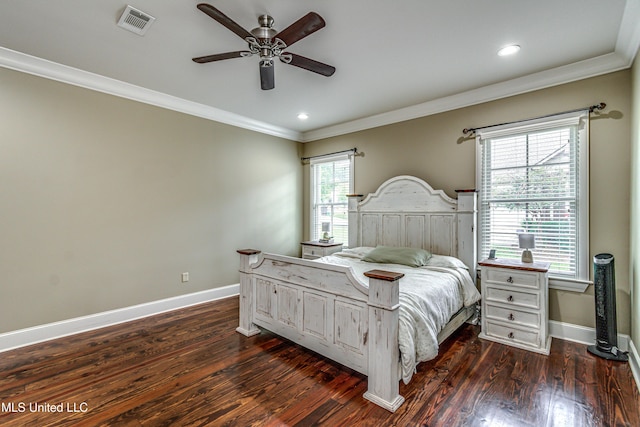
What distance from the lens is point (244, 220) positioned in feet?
15.7

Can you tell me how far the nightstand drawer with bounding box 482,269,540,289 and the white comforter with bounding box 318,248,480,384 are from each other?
288 mm

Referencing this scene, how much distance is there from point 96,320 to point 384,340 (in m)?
3.21

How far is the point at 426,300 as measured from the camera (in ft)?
8.06

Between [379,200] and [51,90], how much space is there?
4.03 metres

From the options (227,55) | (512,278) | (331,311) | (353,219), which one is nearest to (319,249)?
(353,219)

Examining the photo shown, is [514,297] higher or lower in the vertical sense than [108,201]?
lower

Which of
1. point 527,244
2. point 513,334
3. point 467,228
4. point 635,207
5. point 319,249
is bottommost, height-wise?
point 513,334

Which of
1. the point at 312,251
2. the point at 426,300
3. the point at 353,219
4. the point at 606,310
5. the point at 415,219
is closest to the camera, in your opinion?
the point at 426,300

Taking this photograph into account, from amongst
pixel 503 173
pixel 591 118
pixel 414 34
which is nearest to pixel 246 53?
pixel 414 34

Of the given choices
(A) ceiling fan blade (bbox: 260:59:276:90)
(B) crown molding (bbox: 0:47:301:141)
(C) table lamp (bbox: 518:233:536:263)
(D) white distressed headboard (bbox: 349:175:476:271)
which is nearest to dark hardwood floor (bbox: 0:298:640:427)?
(C) table lamp (bbox: 518:233:536:263)

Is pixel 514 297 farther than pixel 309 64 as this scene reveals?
Yes

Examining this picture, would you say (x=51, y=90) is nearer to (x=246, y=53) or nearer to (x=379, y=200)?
(x=246, y=53)

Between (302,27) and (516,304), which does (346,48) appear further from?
(516,304)

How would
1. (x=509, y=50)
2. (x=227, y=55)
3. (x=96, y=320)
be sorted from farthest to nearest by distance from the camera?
(x=96, y=320), (x=509, y=50), (x=227, y=55)
